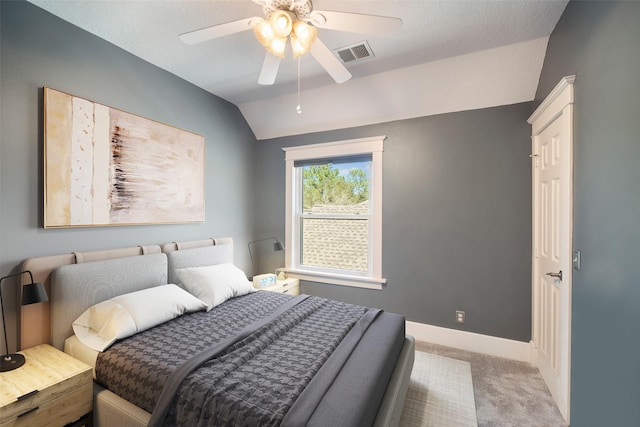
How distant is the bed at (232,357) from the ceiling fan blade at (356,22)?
6.21ft

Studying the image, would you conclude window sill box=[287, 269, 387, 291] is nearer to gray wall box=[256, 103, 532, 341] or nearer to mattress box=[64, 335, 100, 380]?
gray wall box=[256, 103, 532, 341]

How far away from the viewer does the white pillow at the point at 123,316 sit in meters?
1.79

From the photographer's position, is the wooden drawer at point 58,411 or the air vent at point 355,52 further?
the air vent at point 355,52

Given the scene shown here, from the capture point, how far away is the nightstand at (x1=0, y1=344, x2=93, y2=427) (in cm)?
131

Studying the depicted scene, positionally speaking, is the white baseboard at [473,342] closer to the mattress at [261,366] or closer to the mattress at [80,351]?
the mattress at [261,366]

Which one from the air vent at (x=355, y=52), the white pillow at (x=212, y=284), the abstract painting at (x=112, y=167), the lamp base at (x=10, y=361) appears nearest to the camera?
the lamp base at (x=10, y=361)

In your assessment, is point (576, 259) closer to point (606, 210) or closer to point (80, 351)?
point (606, 210)

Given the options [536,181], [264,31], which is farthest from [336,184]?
[264,31]

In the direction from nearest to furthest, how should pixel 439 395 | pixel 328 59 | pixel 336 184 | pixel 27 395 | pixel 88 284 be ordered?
pixel 27 395 → pixel 328 59 → pixel 88 284 → pixel 439 395 → pixel 336 184

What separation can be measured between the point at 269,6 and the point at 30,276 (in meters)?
2.33

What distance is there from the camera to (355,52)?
7.88 feet

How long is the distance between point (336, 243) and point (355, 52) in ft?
7.40

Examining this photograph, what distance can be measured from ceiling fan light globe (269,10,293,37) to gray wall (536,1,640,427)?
1638 mm

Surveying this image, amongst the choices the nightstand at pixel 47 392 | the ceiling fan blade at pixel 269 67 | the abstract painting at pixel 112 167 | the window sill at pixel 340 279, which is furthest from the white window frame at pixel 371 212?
the nightstand at pixel 47 392
